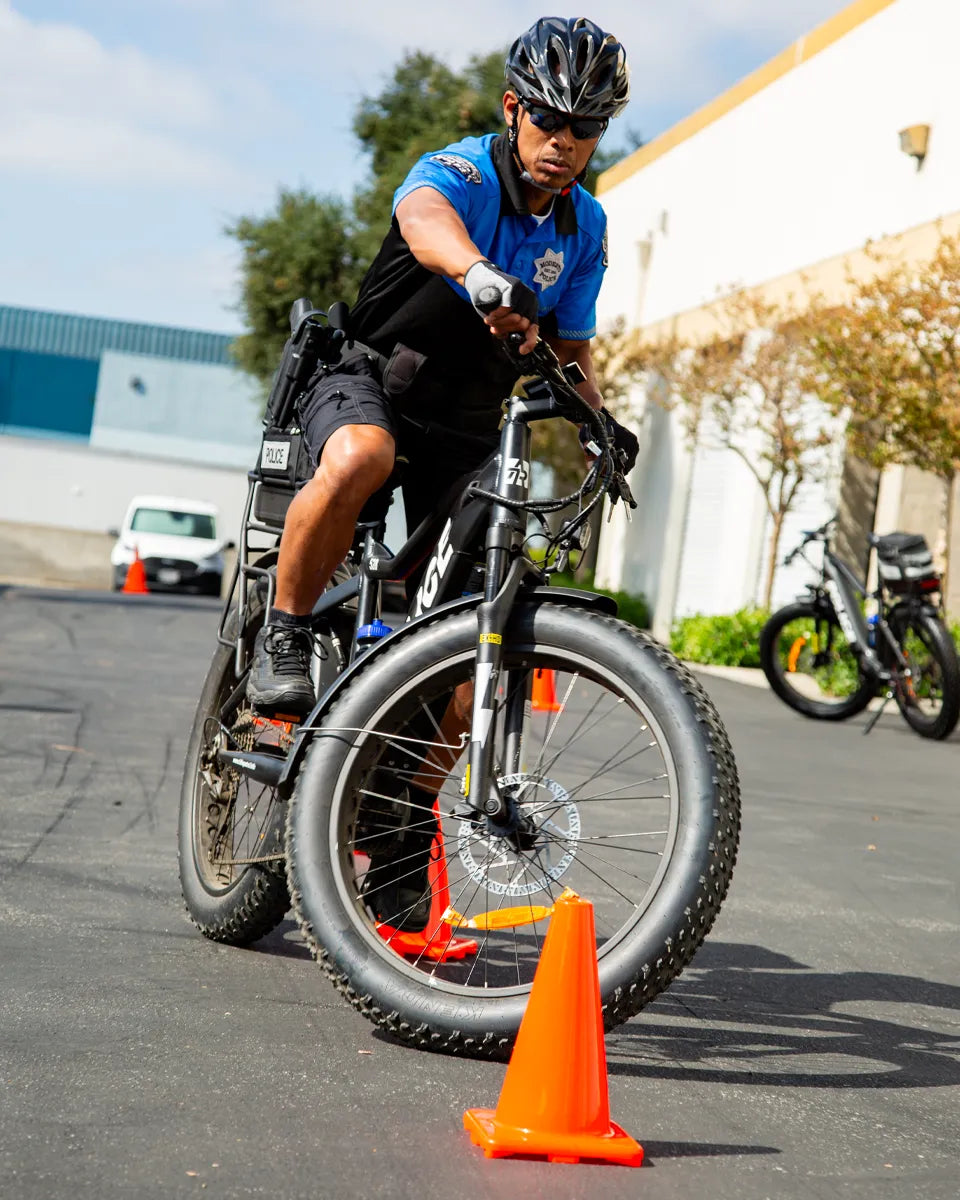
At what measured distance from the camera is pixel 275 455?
165 inches

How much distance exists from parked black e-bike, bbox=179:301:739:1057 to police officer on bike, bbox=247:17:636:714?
13cm

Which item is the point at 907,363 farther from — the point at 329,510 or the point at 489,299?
the point at 489,299

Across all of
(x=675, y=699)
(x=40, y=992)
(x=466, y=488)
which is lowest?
(x=40, y=992)

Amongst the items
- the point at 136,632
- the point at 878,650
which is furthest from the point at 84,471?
the point at 878,650

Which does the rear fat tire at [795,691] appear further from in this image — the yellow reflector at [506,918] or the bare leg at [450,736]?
the bare leg at [450,736]

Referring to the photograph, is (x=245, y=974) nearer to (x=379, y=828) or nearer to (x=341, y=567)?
(x=379, y=828)

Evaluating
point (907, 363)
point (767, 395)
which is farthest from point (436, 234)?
point (767, 395)

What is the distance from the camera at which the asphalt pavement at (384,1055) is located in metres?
2.64

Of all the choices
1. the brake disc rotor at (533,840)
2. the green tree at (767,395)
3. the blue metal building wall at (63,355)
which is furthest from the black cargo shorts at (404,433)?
the blue metal building wall at (63,355)

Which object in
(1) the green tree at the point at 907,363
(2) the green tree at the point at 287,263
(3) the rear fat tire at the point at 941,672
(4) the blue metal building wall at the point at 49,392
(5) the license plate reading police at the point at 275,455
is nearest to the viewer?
(5) the license plate reading police at the point at 275,455

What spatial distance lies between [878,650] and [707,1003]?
850 centimetres

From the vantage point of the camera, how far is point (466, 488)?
3.54m

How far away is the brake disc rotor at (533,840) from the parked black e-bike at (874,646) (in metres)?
8.40

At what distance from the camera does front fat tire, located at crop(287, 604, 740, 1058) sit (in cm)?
300
